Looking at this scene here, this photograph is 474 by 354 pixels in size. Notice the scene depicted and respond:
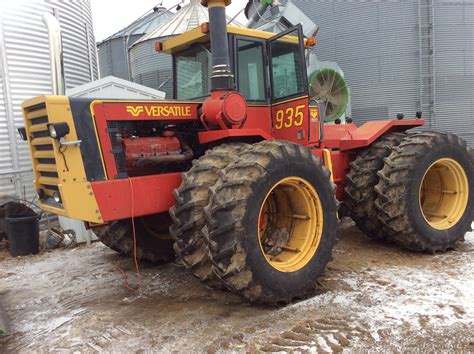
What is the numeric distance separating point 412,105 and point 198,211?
10831 mm

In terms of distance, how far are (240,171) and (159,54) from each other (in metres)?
11.0

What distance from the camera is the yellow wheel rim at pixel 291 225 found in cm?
432

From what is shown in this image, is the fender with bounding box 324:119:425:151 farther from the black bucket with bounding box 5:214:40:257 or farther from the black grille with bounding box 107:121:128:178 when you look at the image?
the black bucket with bounding box 5:214:40:257

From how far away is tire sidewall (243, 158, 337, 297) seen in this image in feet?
12.5

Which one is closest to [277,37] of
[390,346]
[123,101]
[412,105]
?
[123,101]

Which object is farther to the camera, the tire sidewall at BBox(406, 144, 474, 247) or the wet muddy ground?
the tire sidewall at BBox(406, 144, 474, 247)

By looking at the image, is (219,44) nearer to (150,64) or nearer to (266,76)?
(266,76)

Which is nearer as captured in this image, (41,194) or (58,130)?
(58,130)

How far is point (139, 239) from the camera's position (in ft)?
17.6

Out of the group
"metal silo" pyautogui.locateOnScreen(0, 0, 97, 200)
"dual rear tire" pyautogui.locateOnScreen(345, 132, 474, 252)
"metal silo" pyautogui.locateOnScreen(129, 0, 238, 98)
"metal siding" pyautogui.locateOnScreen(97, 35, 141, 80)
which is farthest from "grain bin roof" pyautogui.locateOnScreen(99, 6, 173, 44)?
"dual rear tire" pyautogui.locateOnScreen(345, 132, 474, 252)

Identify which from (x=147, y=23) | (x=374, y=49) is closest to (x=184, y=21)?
(x=147, y=23)

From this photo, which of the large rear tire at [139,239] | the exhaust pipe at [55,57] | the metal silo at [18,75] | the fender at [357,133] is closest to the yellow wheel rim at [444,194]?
the fender at [357,133]

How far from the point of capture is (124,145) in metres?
4.28

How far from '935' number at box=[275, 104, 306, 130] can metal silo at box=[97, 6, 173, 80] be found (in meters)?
13.7
